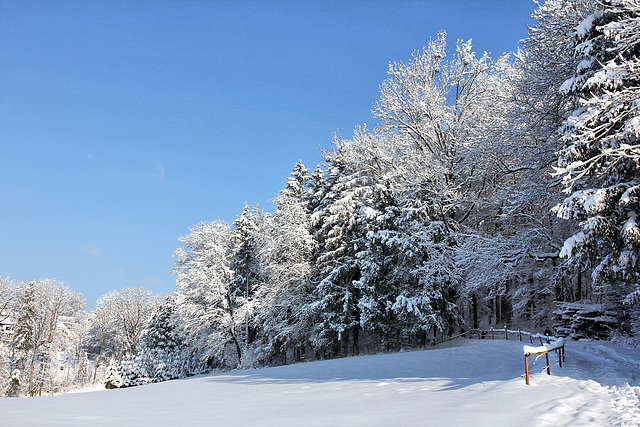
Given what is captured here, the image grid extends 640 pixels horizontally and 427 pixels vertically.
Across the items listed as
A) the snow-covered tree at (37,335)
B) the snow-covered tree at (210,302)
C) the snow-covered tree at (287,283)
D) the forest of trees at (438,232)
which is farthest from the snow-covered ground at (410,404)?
the snow-covered tree at (37,335)

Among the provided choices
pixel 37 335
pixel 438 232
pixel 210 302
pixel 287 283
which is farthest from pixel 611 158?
pixel 37 335

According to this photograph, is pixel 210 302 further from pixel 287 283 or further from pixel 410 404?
pixel 410 404

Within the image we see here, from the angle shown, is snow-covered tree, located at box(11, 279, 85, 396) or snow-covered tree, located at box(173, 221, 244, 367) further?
snow-covered tree, located at box(11, 279, 85, 396)

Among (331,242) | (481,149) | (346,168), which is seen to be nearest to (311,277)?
(331,242)

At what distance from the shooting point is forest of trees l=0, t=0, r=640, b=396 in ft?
33.0

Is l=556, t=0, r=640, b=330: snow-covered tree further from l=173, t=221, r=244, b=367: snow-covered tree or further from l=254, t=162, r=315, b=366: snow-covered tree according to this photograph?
l=173, t=221, r=244, b=367: snow-covered tree

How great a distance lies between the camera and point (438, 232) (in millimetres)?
24391

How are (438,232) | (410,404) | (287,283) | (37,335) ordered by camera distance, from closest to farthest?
(410,404)
(438,232)
(287,283)
(37,335)

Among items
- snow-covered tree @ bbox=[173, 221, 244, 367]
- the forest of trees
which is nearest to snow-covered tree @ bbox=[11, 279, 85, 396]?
the forest of trees

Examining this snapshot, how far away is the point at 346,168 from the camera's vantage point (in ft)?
98.1

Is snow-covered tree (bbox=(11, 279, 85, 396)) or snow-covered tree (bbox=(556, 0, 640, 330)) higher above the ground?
snow-covered tree (bbox=(556, 0, 640, 330))

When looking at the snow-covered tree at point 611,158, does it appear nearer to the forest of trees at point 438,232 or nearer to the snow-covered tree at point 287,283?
the forest of trees at point 438,232

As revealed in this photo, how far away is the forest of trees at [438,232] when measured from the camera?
33.0ft

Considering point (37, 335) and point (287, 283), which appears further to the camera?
point (37, 335)
